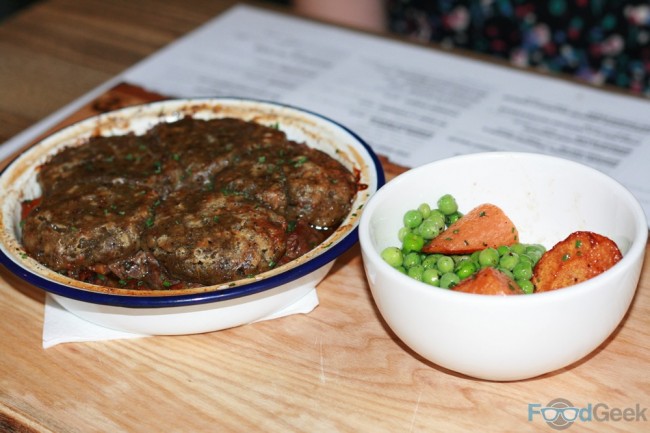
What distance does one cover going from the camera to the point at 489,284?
4.69 feet

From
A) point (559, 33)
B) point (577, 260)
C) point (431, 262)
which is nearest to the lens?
point (577, 260)

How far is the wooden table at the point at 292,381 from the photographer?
1507mm

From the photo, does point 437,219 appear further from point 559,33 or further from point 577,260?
point 559,33

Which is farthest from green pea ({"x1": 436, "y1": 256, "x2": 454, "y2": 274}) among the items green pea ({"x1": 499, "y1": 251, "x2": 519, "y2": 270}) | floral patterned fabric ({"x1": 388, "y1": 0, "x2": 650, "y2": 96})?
floral patterned fabric ({"x1": 388, "y1": 0, "x2": 650, "y2": 96})

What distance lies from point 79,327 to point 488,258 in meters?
0.94

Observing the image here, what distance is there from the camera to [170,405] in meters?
1.57

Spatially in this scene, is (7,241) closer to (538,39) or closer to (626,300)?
(626,300)

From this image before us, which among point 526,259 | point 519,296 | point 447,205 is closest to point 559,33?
point 447,205

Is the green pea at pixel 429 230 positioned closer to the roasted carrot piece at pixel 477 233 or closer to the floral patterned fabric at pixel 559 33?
the roasted carrot piece at pixel 477 233

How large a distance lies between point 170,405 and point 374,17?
7.97 ft

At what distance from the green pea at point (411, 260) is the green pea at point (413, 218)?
80 mm

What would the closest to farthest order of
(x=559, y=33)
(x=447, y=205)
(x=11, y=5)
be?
1. (x=447, y=205)
2. (x=559, y=33)
3. (x=11, y=5)

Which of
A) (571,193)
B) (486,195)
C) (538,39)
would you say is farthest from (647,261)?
(538,39)

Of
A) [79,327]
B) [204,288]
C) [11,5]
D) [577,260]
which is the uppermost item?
[577,260]
